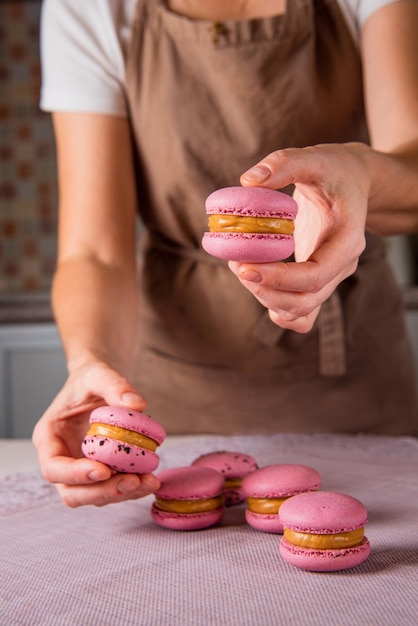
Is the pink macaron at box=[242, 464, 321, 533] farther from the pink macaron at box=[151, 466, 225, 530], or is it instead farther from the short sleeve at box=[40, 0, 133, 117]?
the short sleeve at box=[40, 0, 133, 117]

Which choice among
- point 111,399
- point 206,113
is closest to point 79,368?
point 111,399

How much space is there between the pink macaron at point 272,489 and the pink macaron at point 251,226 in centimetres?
26

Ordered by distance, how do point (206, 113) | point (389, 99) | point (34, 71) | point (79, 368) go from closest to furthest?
point (79, 368)
point (389, 99)
point (206, 113)
point (34, 71)

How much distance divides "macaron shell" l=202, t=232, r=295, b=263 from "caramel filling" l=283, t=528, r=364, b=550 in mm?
264

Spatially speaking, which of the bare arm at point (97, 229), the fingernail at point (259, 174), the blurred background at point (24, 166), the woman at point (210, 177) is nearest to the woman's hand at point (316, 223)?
the fingernail at point (259, 174)

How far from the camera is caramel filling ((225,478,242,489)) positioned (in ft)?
3.04

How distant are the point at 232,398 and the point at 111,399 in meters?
0.50

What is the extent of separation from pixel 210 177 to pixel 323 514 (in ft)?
2.38

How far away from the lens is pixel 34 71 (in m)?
3.08

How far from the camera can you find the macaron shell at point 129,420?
828 millimetres

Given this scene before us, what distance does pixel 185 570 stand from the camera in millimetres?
694

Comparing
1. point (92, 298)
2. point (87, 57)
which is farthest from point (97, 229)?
point (87, 57)

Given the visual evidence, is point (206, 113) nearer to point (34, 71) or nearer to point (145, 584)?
point (145, 584)

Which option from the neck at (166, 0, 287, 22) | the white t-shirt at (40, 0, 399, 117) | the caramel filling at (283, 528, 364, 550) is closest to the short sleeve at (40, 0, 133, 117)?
the white t-shirt at (40, 0, 399, 117)
